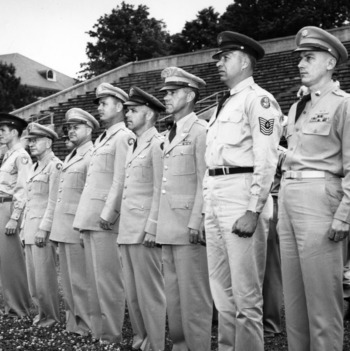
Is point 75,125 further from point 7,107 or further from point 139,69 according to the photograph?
point 7,107

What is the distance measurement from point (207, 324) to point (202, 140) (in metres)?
1.48

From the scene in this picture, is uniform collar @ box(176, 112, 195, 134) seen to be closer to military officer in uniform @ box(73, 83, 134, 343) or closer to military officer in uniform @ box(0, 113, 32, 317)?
military officer in uniform @ box(73, 83, 134, 343)

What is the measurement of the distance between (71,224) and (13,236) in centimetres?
164

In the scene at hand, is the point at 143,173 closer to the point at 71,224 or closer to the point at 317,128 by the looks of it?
the point at 71,224

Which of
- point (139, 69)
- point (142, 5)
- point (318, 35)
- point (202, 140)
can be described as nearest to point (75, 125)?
point (202, 140)

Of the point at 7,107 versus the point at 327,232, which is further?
the point at 7,107

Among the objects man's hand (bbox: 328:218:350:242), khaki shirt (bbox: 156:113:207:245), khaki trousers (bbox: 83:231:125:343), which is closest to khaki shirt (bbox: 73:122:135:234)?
khaki trousers (bbox: 83:231:125:343)

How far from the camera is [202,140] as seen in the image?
536 cm

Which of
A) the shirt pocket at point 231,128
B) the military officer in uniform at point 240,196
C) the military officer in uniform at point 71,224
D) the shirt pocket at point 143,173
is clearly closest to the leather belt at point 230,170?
the military officer in uniform at point 240,196

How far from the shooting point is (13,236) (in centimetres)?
815

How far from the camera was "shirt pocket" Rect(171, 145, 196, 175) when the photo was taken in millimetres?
5359

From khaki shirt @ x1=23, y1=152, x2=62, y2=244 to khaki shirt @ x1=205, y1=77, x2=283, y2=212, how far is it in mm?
3068

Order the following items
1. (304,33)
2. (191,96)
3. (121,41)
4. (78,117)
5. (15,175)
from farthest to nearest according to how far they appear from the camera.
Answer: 1. (121,41)
2. (15,175)
3. (78,117)
4. (191,96)
5. (304,33)

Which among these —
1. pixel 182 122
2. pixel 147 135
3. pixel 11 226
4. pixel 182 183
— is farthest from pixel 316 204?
pixel 11 226
